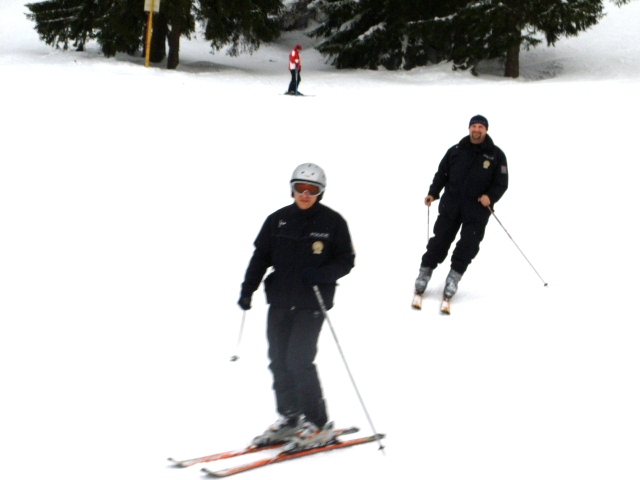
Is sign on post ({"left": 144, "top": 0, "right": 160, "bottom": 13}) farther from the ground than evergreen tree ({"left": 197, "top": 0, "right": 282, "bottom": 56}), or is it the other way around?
evergreen tree ({"left": 197, "top": 0, "right": 282, "bottom": 56})

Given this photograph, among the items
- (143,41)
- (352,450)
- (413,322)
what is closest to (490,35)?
(143,41)

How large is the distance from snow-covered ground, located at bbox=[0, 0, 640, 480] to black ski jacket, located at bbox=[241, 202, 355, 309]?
95cm

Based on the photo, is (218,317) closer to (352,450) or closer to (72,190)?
(352,450)

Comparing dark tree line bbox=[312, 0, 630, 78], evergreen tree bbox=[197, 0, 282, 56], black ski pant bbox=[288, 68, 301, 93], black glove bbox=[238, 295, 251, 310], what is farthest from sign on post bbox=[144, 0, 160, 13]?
black glove bbox=[238, 295, 251, 310]

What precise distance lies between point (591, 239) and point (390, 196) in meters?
3.01

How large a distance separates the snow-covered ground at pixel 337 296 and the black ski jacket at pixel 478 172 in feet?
3.70

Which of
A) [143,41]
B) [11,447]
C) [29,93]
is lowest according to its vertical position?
[11,447]

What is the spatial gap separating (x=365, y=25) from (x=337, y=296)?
76.5 ft

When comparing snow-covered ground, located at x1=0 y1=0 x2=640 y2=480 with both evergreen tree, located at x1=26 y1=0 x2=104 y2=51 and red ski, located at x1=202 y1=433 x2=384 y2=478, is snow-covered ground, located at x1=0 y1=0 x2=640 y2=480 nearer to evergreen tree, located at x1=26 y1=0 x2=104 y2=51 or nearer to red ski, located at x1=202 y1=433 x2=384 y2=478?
red ski, located at x1=202 y1=433 x2=384 y2=478

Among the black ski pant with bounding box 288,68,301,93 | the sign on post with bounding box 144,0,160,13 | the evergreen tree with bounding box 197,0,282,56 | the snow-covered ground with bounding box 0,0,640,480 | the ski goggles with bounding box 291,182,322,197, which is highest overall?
the evergreen tree with bounding box 197,0,282,56

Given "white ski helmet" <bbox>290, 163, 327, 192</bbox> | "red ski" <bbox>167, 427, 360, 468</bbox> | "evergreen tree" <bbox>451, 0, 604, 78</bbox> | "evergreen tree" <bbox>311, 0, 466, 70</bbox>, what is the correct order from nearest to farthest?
"red ski" <bbox>167, 427, 360, 468</bbox>, "white ski helmet" <bbox>290, 163, 327, 192</bbox>, "evergreen tree" <bbox>451, 0, 604, 78</bbox>, "evergreen tree" <bbox>311, 0, 466, 70</bbox>

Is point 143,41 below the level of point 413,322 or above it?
above

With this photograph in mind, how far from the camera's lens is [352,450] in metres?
4.77

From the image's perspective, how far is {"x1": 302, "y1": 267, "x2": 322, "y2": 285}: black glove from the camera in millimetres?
4613
